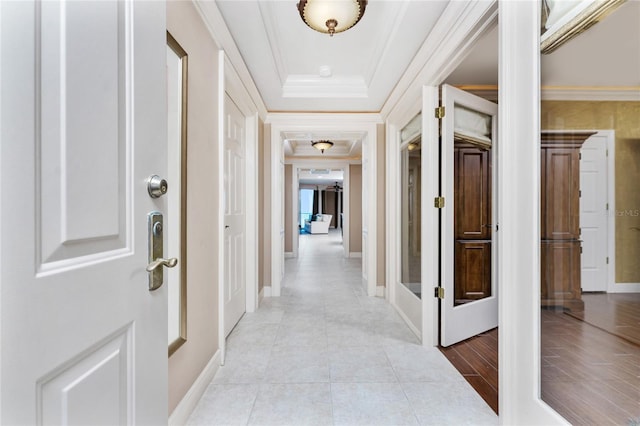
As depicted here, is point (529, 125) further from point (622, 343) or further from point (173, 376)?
point (173, 376)

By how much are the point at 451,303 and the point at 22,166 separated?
2.56 metres

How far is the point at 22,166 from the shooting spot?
49cm

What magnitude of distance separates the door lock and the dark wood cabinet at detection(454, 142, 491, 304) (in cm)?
278

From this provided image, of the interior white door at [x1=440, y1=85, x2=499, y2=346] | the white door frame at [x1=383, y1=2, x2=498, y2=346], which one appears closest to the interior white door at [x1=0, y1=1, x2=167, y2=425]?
the white door frame at [x1=383, y1=2, x2=498, y2=346]

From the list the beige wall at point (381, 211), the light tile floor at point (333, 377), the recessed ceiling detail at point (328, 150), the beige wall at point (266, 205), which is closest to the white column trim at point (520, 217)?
the light tile floor at point (333, 377)

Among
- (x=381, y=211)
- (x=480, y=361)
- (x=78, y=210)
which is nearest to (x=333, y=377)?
(x=480, y=361)

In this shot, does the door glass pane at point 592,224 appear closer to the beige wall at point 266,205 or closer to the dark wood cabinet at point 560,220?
the dark wood cabinet at point 560,220

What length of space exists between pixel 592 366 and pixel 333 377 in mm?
1329

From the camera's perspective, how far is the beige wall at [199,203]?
1525 millimetres

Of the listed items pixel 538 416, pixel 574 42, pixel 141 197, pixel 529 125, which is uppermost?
pixel 574 42

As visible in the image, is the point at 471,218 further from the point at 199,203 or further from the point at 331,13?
the point at 199,203

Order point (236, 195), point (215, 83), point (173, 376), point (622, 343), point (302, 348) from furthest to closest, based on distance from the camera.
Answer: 1. point (236, 195)
2. point (302, 348)
3. point (215, 83)
4. point (173, 376)
5. point (622, 343)

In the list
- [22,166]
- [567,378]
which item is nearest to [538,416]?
Answer: [567,378]

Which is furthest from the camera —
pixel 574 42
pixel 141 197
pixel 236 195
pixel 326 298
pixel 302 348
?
pixel 326 298
